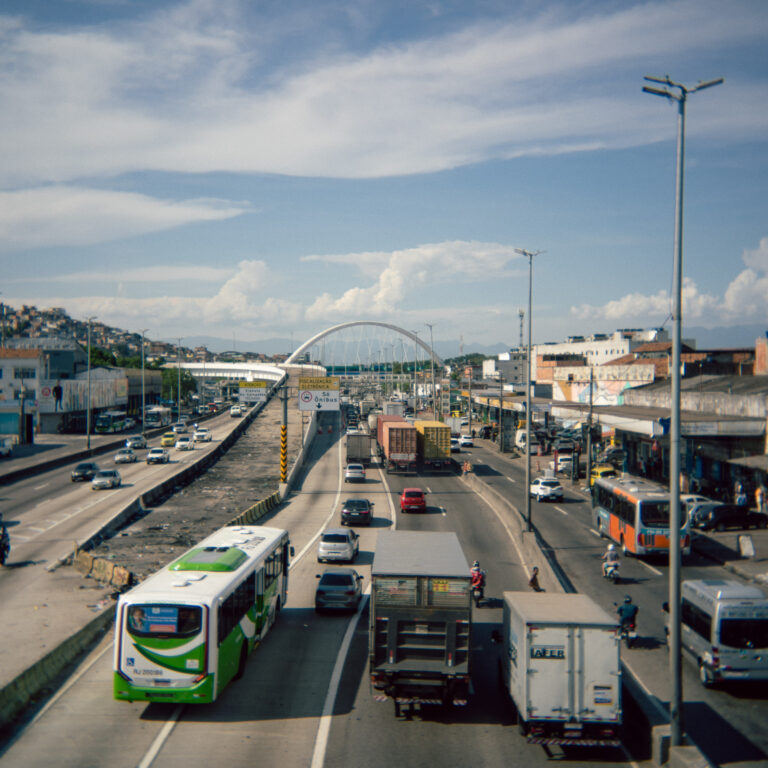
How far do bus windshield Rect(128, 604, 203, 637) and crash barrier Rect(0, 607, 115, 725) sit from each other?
9.14 feet

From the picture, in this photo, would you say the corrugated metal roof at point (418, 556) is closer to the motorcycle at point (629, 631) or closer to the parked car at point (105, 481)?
the motorcycle at point (629, 631)

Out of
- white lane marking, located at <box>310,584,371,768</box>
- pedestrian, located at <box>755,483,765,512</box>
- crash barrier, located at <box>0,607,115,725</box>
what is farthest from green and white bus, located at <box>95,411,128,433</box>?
white lane marking, located at <box>310,584,371,768</box>

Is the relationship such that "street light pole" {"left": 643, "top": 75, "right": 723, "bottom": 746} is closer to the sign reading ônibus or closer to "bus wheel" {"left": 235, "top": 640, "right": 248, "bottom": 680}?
"bus wheel" {"left": 235, "top": 640, "right": 248, "bottom": 680}

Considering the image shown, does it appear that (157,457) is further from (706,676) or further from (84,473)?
(706,676)

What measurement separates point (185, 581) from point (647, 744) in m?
10.1

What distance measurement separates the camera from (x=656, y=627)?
2122cm

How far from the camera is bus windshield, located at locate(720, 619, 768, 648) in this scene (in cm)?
1605

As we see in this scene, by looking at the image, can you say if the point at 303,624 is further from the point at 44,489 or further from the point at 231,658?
the point at 44,489

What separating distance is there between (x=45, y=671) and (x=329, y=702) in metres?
6.58

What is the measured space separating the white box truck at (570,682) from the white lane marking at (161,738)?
685 centimetres

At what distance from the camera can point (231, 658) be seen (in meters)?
15.4

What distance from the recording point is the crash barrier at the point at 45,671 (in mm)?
13891

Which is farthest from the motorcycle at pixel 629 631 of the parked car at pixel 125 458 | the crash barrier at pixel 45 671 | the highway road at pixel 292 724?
the parked car at pixel 125 458

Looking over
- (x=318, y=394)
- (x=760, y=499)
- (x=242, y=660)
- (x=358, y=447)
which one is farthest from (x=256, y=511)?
(x=760, y=499)
